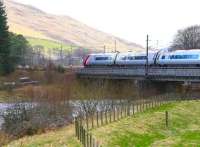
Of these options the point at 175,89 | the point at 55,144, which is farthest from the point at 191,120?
the point at 175,89

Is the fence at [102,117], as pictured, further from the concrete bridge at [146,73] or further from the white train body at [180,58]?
the white train body at [180,58]

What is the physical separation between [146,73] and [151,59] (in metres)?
5.97

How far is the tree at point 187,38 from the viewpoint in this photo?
16262 centimetres

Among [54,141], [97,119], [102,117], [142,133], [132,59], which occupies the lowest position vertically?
[142,133]

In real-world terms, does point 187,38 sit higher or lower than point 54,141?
higher

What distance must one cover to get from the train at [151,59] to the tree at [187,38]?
45.7m

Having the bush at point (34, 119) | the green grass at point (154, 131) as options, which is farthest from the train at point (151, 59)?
the bush at point (34, 119)

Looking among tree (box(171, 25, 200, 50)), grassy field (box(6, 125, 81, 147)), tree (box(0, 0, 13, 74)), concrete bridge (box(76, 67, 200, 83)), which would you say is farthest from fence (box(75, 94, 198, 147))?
tree (box(171, 25, 200, 50))

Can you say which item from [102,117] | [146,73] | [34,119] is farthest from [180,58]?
[34,119]

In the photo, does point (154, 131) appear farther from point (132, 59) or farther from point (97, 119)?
point (132, 59)

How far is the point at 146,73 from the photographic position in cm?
10206

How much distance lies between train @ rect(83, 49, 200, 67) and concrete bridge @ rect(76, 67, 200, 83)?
5.27 feet

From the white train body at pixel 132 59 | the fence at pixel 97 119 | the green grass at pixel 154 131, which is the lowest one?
the green grass at pixel 154 131

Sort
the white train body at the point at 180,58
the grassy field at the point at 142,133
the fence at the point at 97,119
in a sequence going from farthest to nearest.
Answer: the white train body at the point at 180,58 → the grassy field at the point at 142,133 → the fence at the point at 97,119
